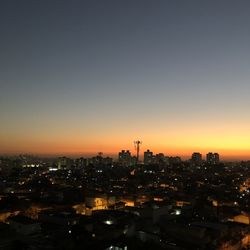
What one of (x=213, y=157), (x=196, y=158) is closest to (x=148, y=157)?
(x=196, y=158)

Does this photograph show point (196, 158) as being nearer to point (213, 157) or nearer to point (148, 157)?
point (213, 157)

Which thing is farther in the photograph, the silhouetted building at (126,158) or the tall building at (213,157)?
the tall building at (213,157)

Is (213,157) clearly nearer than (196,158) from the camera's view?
No

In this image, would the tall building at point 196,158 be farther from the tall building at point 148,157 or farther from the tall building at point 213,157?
the tall building at point 148,157

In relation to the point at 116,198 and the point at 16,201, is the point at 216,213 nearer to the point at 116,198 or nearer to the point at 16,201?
the point at 116,198

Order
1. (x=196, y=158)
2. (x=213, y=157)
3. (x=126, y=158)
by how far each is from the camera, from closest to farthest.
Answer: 1. (x=126, y=158)
2. (x=196, y=158)
3. (x=213, y=157)

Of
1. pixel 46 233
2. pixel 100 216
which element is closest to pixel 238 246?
pixel 100 216

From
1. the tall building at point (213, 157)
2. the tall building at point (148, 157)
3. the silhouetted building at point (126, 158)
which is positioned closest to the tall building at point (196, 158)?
the tall building at point (213, 157)

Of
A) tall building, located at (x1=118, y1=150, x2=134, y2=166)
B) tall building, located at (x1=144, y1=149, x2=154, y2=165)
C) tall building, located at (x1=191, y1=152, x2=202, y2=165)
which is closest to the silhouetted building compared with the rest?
tall building, located at (x1=118, y1=150, x2=134, y2=166)

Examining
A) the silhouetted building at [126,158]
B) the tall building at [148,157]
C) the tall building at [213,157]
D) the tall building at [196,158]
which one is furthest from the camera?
the tall building at [213,157]

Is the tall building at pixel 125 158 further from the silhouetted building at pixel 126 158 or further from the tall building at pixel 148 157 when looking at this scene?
the tall building at pixel 148 157

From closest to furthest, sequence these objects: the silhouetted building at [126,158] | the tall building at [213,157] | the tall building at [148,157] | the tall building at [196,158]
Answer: the silhouetted building at [126,158] → the tall building at [148,157] → the tall building at [196,158] → the tall building at [213,157]
